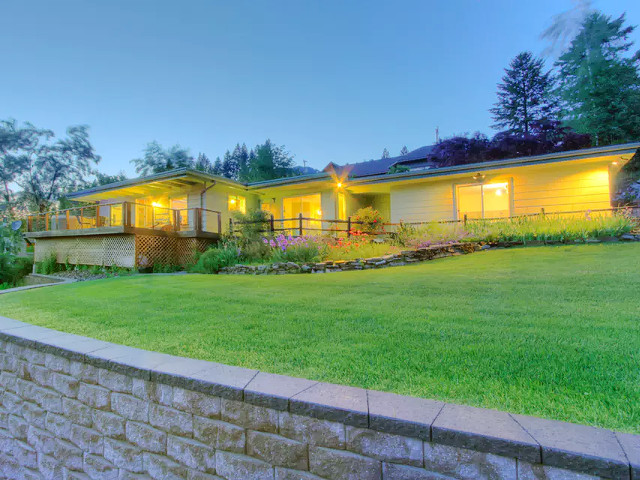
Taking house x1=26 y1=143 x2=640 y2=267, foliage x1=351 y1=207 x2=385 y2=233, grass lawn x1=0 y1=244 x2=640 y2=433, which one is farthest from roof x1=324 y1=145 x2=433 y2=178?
grass lawn x1=0 y1=244 x2=640 y2=433

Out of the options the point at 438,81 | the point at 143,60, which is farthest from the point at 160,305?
the point at 438,81

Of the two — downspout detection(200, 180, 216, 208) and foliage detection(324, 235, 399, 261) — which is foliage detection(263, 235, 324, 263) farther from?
downspout detection(200, 180, 216, 208)

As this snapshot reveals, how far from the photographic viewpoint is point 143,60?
14922mm

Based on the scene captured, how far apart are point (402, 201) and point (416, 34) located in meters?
10.2

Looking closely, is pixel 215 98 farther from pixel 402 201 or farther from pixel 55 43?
pixel 402 201

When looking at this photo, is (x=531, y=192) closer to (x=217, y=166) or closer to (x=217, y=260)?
(x=217, y=260)

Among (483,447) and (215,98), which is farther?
(215,98)

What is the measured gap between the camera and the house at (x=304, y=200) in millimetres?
11531

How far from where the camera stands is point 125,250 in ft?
38.2

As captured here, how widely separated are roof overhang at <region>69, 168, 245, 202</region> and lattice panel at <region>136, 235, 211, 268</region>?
2.72 metres

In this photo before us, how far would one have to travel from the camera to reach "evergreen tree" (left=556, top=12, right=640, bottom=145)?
21.4 metres

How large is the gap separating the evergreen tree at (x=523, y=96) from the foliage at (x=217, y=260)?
26.4m

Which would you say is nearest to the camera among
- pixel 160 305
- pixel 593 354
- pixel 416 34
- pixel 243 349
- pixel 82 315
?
pixel 593 354

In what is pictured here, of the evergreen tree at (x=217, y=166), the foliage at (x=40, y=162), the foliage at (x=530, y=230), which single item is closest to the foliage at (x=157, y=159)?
the foliage at (x=40, y=162)
